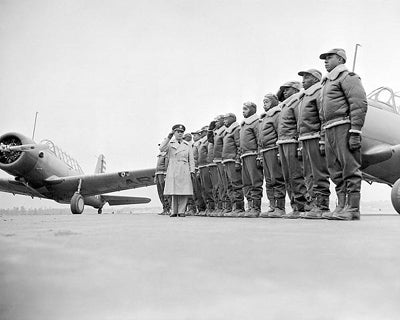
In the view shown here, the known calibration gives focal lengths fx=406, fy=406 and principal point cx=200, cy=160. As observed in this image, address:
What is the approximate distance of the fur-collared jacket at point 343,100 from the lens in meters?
4.66

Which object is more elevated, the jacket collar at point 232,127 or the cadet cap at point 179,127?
the jacket collar at point 232,127

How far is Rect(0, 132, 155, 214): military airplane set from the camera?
13.7 metres

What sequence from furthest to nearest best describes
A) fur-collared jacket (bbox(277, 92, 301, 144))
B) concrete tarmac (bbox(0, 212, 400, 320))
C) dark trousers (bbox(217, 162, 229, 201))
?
dark trousers (bbox(217, 162, 229, 201))
fur-collared jacket (bbox(277, 92, 301, 144))
concrete tarmac (bbox(0, 212, 400, 320))

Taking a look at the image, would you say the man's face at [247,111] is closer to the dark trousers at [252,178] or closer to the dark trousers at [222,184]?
the dark trousers at [252,178]

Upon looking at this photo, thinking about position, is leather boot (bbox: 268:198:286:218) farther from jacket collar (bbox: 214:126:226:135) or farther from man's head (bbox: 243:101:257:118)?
jacket collar (bbox: 214:126:226:135)

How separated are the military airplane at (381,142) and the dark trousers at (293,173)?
161 centimetres

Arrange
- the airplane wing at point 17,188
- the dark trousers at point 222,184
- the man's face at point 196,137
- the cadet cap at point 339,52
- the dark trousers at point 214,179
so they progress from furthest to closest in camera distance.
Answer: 1. the airplane wing at point 17,188
2. the man's face at point 196,137
3. the dark trousers at point 214,179
4. the dark trousers at point 222,184
5. the cadet cap at point 339,52

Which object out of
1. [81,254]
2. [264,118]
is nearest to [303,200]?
[264,118]

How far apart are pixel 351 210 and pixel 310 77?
88.3 inches

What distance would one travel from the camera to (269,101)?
23.2 ft

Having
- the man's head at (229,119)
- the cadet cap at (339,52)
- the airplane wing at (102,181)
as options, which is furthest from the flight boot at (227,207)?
the airplane wing at (102,181)

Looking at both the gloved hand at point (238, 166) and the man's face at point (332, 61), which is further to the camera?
the gloved hand at point (238, 166)

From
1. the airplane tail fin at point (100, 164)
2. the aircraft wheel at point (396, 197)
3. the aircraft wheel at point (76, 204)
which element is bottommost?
the aircraft wheel at point (76, 204)

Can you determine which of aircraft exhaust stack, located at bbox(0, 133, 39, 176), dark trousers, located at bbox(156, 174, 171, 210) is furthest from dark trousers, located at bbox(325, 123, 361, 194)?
aircraft exhaust stack, located at bbox(0, 133, 39, 176)
